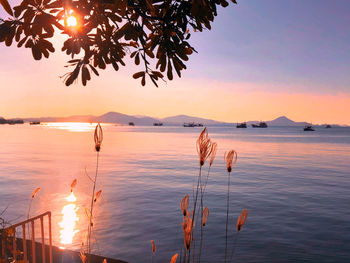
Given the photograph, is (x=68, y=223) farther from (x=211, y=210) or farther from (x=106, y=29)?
(x=106, y=29)

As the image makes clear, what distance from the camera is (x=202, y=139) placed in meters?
3.07

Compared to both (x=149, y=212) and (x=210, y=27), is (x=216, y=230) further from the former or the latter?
(x=210, y=27)

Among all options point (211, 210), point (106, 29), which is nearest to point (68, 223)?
point (211, 210)

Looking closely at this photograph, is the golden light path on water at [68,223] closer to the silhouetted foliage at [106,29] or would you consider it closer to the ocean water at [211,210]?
the ocean water at [211,210]

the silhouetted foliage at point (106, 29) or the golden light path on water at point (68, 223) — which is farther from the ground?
the silhouetted foliage at point (106, 29)

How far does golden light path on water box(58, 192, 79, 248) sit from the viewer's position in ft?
35.9

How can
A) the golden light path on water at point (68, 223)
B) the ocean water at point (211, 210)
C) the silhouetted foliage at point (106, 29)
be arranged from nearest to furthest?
1. the silhouetted foliage at point (106, 29)
2. the ocean water at point (211, 210)
3. the golden light path on water at point (68, 223)

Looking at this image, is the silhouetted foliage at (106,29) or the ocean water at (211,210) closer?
the silhouetted foliage at (106,29)

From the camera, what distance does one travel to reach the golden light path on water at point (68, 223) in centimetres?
1095

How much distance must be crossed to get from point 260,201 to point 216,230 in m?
4.80

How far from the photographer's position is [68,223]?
12477mm

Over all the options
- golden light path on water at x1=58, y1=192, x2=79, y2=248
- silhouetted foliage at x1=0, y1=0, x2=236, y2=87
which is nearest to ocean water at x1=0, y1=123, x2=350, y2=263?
golden light path on water at x1=58, y1=192, x2=79, y2=248

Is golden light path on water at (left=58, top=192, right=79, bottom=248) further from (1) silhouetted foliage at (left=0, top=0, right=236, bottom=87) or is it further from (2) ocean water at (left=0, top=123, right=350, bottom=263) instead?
(1) silhouetted foliage at (left=0, top=0, right=236, bottom=87)

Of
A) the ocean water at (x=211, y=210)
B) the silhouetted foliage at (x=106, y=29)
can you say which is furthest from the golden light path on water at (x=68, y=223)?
the silhouetted foliage at (x=106, y=29)
